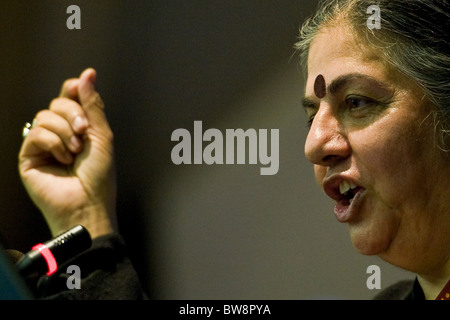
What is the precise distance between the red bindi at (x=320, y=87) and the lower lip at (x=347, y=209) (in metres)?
0.19

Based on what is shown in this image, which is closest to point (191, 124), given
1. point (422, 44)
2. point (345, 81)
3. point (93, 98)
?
point (93, 98)

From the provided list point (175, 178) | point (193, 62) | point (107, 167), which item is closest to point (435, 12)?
point (193, 62)

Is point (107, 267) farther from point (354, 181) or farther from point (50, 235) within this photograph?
point (354, 181)

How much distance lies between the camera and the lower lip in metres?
1.30

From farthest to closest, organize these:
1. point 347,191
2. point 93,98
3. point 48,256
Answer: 1. point 93,98
2. point 347,191
3. point 48,256

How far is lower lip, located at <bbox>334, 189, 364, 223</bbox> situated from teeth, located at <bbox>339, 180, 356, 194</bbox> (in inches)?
0.7

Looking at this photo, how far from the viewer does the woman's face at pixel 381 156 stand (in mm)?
1265

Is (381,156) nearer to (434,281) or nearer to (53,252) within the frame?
(434,281)

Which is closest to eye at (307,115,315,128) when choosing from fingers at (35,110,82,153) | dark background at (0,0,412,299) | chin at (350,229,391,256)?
dark background at (0,0,412,299)

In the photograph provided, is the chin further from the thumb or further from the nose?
the thumb

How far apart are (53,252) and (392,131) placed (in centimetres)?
61

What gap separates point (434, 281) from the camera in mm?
1338

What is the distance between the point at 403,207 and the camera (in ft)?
4.17
